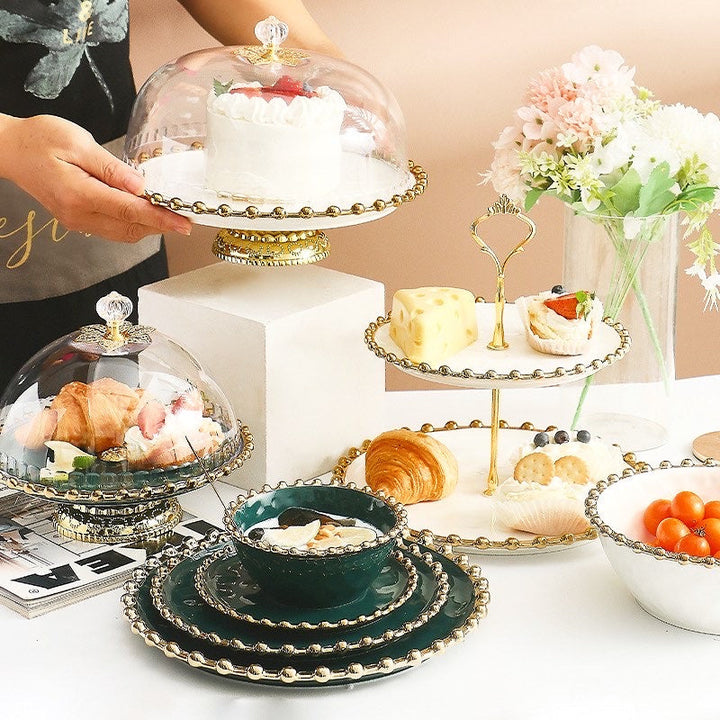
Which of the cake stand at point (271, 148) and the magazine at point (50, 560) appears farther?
the cake stand at point (271, 148)

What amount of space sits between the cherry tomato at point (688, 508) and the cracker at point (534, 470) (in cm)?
15

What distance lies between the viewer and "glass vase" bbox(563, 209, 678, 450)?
55.2 inches

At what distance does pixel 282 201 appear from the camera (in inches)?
49.9

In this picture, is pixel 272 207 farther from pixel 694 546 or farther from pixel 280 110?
pixel 694 546

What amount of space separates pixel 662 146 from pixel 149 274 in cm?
92

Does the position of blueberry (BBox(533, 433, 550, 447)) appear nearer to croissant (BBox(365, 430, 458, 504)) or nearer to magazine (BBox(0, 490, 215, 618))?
croissant (BBox(365, 430, 458, 504))

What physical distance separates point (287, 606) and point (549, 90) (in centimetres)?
66

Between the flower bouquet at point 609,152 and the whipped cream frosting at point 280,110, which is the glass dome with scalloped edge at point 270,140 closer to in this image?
the whipped cream frosting at point 280,110

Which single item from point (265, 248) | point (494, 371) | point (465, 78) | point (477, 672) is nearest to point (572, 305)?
point (494, 371)

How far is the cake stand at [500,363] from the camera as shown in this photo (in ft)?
3.89

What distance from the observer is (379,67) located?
240cm

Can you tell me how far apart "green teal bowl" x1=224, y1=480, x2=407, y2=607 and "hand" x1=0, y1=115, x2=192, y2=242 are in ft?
1.25

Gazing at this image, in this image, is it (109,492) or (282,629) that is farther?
(109,492)

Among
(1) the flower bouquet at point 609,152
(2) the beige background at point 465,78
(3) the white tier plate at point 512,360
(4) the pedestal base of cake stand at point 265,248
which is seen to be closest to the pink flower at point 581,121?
(1) the flower bouquet at point 609,152
